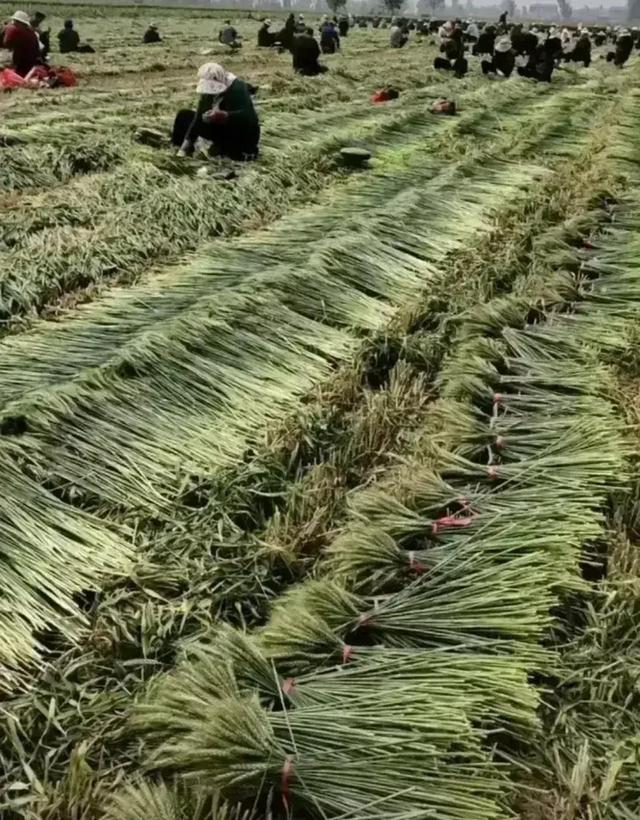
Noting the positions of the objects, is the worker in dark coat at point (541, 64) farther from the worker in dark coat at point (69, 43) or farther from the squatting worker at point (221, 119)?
the squatting worker at point (221, 119)

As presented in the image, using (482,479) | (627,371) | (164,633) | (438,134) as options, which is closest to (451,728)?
(164,633)

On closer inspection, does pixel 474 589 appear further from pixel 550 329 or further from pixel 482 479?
pixel 550 329

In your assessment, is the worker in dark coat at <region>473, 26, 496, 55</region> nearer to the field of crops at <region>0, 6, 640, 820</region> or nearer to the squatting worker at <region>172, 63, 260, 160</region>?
the squatting worker at <region>172, 63, 260, 160</region>

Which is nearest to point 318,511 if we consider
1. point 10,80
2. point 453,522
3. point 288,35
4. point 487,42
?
point 453,522

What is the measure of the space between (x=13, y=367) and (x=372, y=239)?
262cm

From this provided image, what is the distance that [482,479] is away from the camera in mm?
3182

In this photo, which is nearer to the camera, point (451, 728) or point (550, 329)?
point (451, 728)

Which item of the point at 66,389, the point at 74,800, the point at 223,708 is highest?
the point at 66,389

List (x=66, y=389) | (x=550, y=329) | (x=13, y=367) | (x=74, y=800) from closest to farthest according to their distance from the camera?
(x=74, y=800)
(x=66, y=389)
(x=13, y=367)
(x=550, y=329)

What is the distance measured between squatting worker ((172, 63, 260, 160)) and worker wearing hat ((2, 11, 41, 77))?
21.3 feet

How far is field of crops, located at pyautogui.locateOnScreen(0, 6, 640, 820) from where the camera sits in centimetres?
203

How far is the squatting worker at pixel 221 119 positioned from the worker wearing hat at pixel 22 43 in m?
6.50

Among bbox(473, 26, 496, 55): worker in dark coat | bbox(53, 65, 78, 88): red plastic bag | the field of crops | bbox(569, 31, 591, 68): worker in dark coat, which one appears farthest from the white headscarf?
bbox(569, 31, 591, 68): worker in dark coat

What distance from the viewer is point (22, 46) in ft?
45.0
